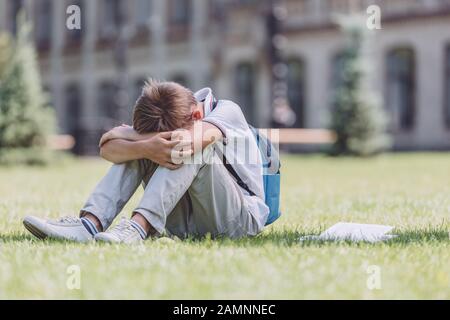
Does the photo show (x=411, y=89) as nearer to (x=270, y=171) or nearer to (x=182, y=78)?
(x=182, y=78)

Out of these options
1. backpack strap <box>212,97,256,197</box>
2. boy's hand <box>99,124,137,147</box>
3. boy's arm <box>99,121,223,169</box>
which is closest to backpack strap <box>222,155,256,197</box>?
backpack strap <box>212,97,256,197</box>

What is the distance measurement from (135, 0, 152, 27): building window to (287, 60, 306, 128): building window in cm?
862

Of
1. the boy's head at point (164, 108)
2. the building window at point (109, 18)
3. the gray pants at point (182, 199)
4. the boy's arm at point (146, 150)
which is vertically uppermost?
the building window at point (109, 18)

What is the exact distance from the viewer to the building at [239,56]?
1069 inches

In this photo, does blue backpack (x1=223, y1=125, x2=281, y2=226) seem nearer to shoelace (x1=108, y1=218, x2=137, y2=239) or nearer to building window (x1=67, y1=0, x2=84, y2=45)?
shoelace (x1=108, y1=218, x2=137, y2=239)

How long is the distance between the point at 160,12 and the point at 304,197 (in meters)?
27.9

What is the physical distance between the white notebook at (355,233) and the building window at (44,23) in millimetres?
38054

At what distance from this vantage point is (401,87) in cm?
2786

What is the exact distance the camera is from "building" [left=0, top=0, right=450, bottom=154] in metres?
27.1

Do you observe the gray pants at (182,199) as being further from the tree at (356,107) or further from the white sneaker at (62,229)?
the tree at (356,107)

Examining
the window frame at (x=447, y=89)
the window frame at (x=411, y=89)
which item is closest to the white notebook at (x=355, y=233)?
the window frame at (x=447, y=89)
